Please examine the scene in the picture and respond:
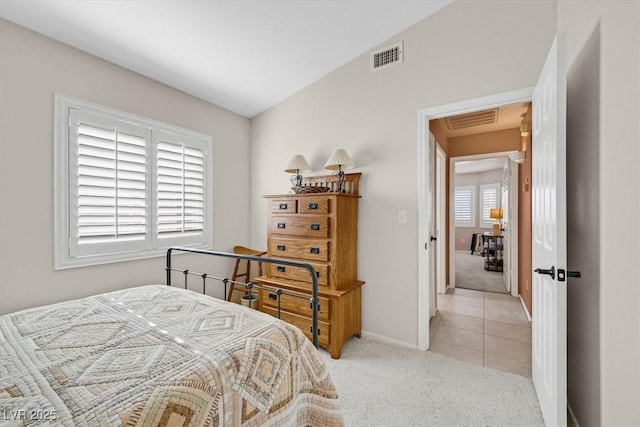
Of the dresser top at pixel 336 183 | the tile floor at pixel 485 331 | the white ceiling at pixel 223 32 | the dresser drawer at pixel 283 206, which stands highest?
the white ceiling at pixel 223 32

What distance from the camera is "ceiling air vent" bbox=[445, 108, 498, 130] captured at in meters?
3.57

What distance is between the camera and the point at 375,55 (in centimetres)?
290

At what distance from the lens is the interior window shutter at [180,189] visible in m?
3.02

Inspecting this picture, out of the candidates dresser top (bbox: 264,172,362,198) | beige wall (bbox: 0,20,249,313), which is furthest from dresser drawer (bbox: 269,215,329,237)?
beige wall (bbox: 0,20,249,313)

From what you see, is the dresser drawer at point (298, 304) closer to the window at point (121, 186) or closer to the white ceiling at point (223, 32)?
the window at point (121, 186)

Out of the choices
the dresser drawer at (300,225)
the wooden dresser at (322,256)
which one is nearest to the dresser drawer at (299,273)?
the wooden dresser at (322,256)

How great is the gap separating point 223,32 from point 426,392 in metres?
3.20

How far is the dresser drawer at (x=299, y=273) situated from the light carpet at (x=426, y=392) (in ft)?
2.27

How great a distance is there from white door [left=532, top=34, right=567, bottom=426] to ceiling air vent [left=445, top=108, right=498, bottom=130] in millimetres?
1715

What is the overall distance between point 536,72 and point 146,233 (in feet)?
12.0

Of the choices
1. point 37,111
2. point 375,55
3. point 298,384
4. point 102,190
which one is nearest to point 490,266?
point 375,55

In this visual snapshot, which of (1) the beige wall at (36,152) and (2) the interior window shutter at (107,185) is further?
(2) the interior window shutter at (107,185)

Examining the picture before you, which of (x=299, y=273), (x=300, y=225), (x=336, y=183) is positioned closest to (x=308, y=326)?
(x=299, y=273)

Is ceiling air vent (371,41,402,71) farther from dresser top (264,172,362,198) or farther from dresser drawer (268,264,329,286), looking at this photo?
dresser drawer (268,264,329,286)
